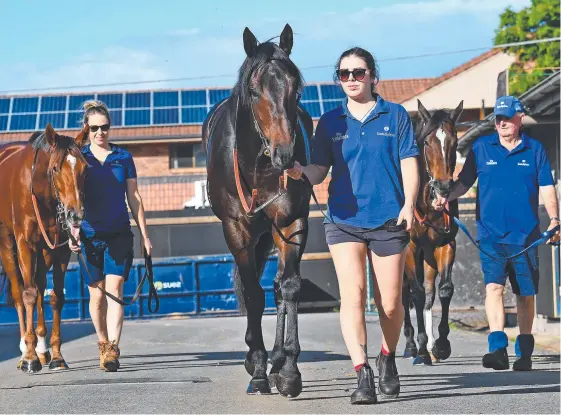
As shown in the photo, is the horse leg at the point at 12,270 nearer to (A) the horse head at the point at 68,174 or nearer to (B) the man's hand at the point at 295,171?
(A) the horse head at the point at 68,174

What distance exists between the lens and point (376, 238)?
25.3 ft

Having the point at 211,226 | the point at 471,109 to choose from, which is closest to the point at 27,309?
the point at 211,226

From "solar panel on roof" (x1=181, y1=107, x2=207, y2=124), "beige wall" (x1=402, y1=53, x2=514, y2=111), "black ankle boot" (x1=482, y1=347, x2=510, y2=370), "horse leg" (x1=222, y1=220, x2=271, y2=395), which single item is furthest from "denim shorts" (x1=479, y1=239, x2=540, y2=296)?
"solar panel on roof" (x1=181, y1=107, x2=207, y2=124)

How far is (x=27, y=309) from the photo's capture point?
11.9m

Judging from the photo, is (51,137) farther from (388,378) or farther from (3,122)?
(3,122)

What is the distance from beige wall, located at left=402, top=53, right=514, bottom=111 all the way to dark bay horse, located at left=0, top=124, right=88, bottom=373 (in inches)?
1118

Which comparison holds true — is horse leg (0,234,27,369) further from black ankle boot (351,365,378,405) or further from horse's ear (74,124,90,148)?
black ankle boot (351,365,378,405)

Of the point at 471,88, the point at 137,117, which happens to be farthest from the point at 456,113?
the point at 471,88

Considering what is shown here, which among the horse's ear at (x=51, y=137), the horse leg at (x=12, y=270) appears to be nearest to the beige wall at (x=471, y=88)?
the horse leg at (x=12, y=270)

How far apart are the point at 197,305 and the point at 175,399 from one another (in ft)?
61.2

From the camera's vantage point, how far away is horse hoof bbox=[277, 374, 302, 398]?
8039mm

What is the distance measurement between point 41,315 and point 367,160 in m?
5.27

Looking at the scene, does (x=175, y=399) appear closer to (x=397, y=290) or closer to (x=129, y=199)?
(x=397, y=290)

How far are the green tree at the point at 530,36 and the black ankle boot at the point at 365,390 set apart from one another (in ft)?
103
